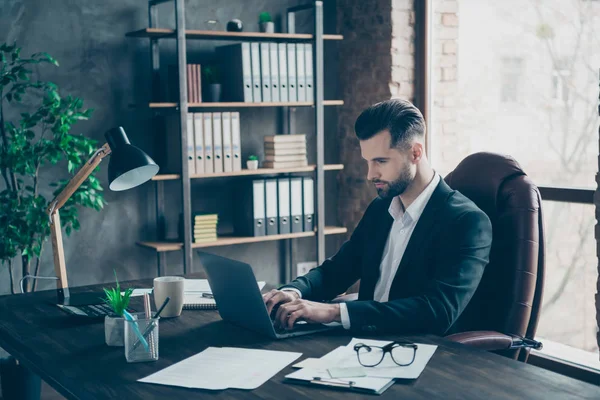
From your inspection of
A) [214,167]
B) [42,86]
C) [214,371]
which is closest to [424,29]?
[214,167]

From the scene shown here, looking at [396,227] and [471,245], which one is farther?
[396,227]

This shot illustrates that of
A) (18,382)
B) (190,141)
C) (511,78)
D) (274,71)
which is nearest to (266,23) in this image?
(274,71)

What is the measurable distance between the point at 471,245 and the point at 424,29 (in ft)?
8.10

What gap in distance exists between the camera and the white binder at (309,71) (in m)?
4.22

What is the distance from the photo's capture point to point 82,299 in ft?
7.52

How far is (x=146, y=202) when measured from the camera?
4.12 meters

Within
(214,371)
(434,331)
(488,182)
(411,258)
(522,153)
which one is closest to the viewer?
(214,371)

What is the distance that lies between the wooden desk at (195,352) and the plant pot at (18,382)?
457mm

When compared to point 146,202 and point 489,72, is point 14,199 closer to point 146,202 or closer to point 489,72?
point 146,202

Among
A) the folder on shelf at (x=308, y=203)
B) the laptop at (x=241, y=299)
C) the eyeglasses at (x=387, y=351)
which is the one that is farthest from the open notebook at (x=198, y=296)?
the folder on shelf at (x=308, y=203)

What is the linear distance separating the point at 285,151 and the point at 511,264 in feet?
7.12

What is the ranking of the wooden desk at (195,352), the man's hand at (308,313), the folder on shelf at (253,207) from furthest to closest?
1. the folder on shelf at (253,207)
2. the man's hand at (308,313)
3. the wooden desk at (195,352)

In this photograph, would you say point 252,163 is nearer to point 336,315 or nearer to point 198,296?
point 198,296

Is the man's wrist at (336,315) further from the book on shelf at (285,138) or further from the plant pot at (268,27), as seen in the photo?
the plant pot at (268,27)
